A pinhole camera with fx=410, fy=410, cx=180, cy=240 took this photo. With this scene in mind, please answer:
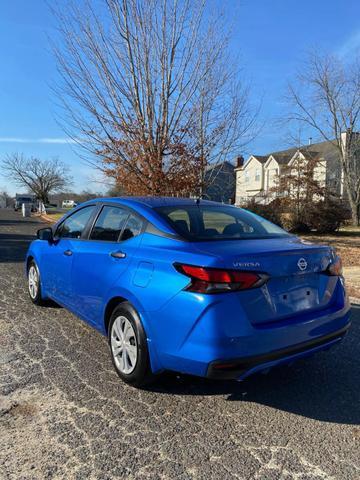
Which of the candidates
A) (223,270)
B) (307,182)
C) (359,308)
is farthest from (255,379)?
(307,182)

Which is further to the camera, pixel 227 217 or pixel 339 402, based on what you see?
pixel 227 217

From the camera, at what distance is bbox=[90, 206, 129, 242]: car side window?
12.6 ft

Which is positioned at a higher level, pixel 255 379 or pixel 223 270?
pixel 223 270

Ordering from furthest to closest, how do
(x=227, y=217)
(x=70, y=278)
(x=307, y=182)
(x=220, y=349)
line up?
(x=307, y=182) → (x=70, y=278) → (x=227, y=217) → (x=220, y=349)

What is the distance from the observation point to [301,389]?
346cm

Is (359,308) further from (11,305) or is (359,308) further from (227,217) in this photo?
(11,305)

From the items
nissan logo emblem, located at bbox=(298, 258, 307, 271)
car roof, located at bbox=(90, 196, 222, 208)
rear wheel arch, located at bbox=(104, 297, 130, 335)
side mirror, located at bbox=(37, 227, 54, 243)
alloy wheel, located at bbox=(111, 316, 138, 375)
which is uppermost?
car roof, located at bbox=(90, 196, 222, 208)

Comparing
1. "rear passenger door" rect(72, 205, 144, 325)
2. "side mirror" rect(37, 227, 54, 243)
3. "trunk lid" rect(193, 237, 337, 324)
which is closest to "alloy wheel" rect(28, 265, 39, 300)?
"side mirror" rect(37, 227, 54, 243)

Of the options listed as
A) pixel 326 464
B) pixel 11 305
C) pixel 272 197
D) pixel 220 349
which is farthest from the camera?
pixel 272 197

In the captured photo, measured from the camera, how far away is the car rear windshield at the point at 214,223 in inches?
135

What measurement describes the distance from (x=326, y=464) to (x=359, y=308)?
3961 millimetres

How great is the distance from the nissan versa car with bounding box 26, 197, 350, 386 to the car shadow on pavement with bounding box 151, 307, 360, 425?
1.40 feet

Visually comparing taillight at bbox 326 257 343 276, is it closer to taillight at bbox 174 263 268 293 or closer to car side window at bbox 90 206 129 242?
taillight at bbox 174 263 268 293

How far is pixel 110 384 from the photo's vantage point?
3.46 metres
